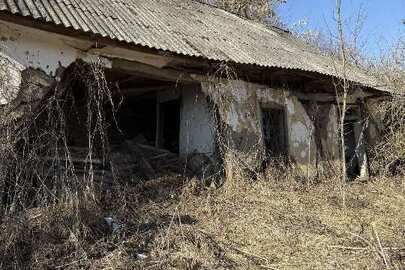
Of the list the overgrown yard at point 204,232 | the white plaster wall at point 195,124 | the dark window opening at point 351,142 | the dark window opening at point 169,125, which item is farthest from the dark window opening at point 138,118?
the dark window opening at point 351,142

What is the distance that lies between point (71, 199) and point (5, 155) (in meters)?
0.94

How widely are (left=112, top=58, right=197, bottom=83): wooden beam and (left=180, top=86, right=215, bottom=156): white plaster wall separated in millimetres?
767

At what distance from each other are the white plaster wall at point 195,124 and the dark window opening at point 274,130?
1547 mm

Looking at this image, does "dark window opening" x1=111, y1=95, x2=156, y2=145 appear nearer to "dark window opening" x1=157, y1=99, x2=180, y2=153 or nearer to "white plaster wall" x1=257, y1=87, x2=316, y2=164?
"dark window opening" x1=157, y1=99, x2=180, y2=153

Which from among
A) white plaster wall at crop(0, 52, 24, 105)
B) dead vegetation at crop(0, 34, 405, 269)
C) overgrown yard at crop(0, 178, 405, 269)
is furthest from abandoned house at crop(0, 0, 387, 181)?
overgrown yard at crop(0, 178, 405, 269)

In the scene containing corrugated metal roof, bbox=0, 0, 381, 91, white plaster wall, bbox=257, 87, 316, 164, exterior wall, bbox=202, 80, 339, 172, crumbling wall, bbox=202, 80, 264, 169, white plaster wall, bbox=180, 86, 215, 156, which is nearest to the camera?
corrugated metal roof, bbox=0, 0, 381, 91

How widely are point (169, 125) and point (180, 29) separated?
245 cm

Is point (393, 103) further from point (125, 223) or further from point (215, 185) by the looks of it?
point (125, 223)

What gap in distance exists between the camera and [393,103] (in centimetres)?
1091

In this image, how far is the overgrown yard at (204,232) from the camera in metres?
4.66

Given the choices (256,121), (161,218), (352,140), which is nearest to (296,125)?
(256,121)

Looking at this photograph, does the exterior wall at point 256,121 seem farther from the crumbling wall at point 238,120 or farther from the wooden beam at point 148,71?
the wooden beam at point 148,71

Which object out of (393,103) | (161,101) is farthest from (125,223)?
(393,103)

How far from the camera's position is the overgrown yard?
183 inches
